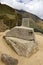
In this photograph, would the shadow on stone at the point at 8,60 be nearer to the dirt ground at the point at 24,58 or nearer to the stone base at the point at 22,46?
the dirt ground at the point at 24,58

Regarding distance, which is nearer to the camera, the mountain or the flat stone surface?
the flat stone surface

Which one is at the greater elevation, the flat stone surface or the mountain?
the flat stone surface

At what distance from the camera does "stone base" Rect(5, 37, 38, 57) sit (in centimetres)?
928

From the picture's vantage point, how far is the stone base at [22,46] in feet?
30.5

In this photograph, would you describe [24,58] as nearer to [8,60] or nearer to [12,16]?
[8,60]

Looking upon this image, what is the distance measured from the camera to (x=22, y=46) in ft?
30.7

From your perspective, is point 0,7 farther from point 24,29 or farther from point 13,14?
point 24,29

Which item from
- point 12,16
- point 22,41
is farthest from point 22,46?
point 12,16

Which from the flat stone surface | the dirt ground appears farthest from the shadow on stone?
the flat stone surface

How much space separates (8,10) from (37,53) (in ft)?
40.7

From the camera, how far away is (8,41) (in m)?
10.0

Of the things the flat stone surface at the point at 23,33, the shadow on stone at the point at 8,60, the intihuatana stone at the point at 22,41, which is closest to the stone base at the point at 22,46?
the intihuatana stone at the point at 22,41

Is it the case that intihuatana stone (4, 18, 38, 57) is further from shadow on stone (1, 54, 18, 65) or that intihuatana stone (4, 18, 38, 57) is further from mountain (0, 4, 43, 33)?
mountain (0, 4, 43, 33)

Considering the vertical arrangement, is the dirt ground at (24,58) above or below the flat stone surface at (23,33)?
below
